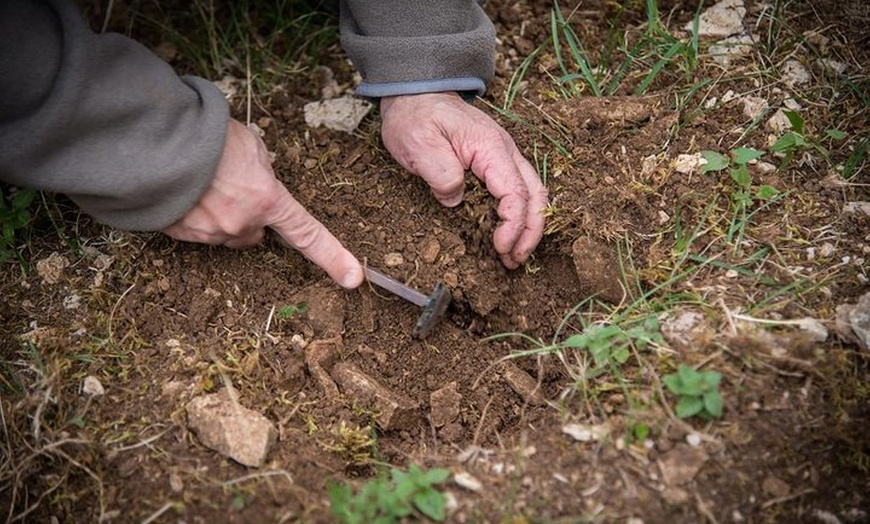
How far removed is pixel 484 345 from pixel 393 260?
32 centimetres

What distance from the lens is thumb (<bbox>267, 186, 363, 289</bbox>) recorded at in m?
1.74

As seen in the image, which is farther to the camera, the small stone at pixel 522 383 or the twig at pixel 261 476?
the small stone at pixel 522 383

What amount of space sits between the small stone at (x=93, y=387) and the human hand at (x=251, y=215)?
14.8 inches

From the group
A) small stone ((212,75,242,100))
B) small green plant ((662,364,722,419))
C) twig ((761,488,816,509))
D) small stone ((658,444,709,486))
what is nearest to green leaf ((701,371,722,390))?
small green plant ((662,364,722,419))

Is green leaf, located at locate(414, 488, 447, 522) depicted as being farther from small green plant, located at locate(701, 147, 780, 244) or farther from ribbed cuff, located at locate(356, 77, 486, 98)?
ribbed cuff, located at locate(356, 77, 486, 98)

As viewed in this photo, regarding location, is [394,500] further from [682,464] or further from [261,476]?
[682,464]

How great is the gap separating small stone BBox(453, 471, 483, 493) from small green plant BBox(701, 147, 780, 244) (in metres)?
0.84

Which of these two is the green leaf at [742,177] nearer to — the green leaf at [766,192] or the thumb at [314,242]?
the green leaf at [766,192]

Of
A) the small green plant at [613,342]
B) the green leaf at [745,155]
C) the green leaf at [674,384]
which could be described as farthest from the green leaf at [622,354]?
the green leaf at [745,155]

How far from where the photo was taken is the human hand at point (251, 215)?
66.4 inches

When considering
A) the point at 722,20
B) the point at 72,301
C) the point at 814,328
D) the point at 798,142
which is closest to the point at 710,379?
the point at 814,328

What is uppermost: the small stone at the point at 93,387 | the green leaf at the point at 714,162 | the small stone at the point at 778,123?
the small stone at the point at 778,123

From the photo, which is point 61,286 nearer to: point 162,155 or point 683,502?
point 162,155

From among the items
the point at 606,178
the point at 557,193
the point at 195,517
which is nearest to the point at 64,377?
the point at 195,517
